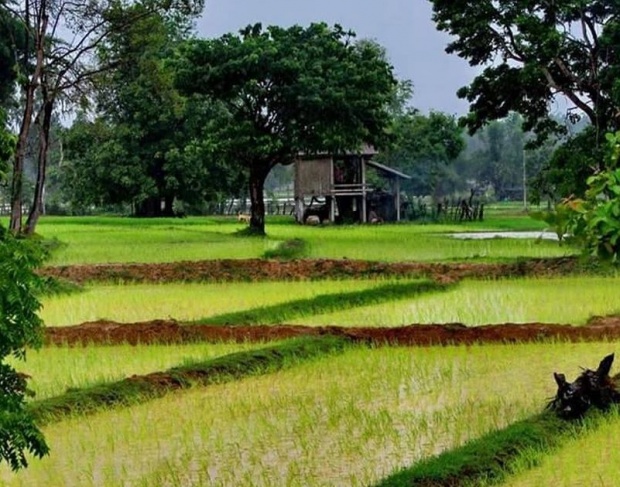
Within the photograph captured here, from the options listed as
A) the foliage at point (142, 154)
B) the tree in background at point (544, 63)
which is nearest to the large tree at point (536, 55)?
the tree in background at point (544, 63)

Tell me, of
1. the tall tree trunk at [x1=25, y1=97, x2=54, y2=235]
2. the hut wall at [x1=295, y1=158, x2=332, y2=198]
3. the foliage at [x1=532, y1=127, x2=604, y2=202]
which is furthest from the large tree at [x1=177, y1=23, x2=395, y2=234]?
the hut wall at [x1=295, y1=158, x2=332, y2=198]

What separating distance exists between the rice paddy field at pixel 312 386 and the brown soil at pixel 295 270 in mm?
575

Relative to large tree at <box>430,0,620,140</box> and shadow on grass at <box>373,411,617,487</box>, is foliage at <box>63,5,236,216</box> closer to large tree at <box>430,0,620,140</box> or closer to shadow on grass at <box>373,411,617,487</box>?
large tree at <box>430,0,620,140</box>

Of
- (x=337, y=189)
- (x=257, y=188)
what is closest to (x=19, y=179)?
(x=257, y=188)

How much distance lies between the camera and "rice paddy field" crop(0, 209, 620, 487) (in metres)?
5.61

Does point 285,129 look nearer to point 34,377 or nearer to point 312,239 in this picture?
point 312,239

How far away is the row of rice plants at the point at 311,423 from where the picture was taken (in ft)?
18.3

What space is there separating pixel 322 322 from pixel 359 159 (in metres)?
30.2

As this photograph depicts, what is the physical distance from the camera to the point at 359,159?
41500mm

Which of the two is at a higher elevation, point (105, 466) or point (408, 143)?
point (408, 143)

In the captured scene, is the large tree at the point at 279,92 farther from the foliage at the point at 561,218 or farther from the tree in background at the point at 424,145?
the foliage at the point at 561,218

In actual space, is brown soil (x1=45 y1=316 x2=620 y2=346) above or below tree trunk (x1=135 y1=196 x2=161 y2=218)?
below

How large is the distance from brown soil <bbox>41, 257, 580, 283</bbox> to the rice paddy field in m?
0.57

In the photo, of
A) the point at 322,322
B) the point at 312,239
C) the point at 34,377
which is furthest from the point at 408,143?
the point at 34,377
